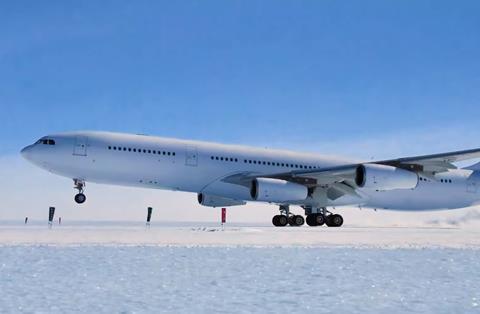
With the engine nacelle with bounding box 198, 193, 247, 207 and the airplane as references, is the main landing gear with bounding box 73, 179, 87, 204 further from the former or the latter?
the engine nacelle with bounding box 198, 193, 247, 207

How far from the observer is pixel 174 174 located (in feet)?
126

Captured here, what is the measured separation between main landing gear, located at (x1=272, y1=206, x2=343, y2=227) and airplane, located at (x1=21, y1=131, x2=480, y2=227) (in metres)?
0.07

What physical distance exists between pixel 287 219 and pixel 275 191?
487 cm

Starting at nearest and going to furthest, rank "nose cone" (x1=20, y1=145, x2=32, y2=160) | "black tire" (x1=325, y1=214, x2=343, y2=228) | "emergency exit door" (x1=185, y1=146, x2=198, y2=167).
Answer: "nose cone" (x1=20, y1=145, x2=32, y2=160) → "emergency exit door" (x1=185, y1=146, x2=198, y2=167) → "black tire" (x1=325, y1=214, x2=343, y2=228)

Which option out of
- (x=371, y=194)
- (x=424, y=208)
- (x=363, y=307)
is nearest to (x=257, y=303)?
(x=363, y=307)

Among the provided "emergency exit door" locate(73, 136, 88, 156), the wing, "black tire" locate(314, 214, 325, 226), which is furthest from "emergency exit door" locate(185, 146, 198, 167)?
"black tire" locate(314, 214, 325, 226)

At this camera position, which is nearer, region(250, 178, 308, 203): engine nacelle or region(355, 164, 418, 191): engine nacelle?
region(355, 164, 418, 191): engine nacelle

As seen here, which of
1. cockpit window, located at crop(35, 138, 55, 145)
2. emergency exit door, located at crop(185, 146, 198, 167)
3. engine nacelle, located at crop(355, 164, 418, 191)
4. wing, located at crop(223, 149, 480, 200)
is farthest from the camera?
emergency exit door, located at crop(185, 146, 198, 167)

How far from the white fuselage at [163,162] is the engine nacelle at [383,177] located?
2900 mm

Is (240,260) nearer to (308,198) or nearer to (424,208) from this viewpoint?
(308,198)

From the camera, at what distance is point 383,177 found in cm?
3684

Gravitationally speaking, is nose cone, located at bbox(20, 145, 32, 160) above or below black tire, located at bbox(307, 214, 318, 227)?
above

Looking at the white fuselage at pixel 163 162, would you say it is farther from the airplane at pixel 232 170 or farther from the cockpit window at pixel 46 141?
the cockpit window at pixel 46 141

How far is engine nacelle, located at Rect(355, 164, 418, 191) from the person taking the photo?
36.6m
